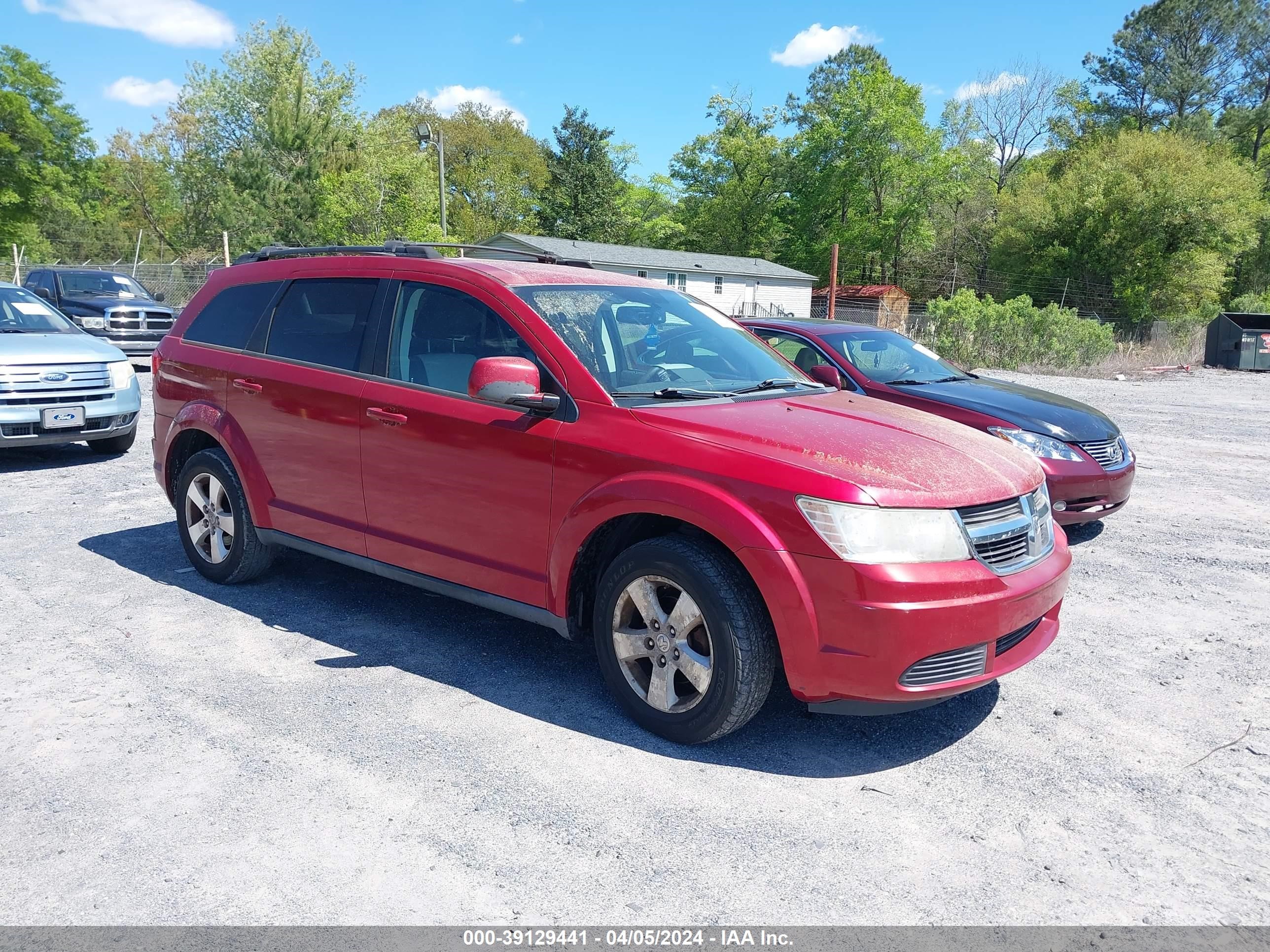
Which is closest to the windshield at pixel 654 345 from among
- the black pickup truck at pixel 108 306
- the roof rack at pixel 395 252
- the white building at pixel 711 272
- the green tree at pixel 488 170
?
the roof rack at pixel 395 252

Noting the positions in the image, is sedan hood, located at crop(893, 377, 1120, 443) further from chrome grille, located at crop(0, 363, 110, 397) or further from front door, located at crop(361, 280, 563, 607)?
chrome grille, located at crop(0, 363, 110, 397)

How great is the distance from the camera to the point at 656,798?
325cm

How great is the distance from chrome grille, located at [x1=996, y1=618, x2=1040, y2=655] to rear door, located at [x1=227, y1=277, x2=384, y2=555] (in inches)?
118

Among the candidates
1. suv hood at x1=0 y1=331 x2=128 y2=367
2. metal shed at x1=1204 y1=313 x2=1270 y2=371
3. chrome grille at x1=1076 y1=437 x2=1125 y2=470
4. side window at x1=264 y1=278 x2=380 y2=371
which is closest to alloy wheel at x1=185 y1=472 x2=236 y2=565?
side window at x1=264 y1=278 x2=380 y2=371

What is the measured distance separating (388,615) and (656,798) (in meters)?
2.35

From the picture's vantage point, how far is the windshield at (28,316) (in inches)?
374

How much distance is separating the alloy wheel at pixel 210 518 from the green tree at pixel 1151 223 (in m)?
36.7

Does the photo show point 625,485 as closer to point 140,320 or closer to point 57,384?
point 57,384

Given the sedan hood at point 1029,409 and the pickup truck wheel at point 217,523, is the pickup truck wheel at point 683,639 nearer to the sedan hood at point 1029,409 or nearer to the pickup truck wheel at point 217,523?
the pickup truck wheel at point 217,523

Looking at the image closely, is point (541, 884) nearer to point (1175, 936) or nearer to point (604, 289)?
point (1175, 936)

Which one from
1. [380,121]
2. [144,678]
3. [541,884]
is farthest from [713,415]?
[380,121]

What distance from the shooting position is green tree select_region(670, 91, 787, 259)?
64562 millimetres

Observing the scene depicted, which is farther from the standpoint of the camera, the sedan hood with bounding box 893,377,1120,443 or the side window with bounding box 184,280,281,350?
the sedan hood with bounding box 893,377,1120,443

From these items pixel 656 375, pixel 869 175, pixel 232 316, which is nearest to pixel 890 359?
pixel 656 375
